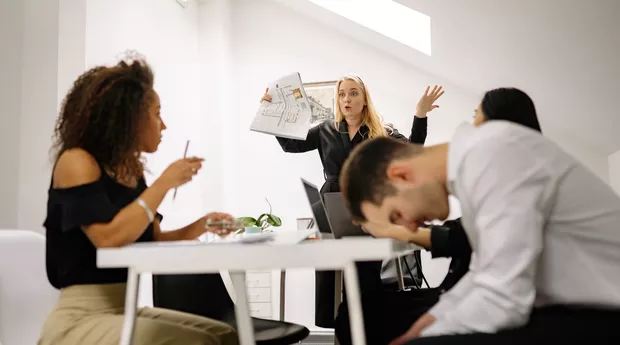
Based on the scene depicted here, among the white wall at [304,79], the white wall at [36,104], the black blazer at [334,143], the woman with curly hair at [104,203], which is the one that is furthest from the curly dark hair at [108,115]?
the white wall at [304,79]

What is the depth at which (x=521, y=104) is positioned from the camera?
59.1 inches

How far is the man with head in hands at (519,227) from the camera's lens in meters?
0.75

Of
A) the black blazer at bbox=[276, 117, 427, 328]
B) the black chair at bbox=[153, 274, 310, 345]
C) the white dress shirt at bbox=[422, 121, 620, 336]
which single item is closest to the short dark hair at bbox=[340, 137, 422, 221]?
the white dress shirt at bbox=[422, 121, 620, 336]

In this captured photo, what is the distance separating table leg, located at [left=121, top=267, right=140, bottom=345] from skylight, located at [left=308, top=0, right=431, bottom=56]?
307 cm

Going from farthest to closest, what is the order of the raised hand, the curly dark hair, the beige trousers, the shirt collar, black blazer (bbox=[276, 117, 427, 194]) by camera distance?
black blazer (bbox=[276, 117, 427, 194]), the raised hand, the curly dark hair, the beige trousers, the shirt collar

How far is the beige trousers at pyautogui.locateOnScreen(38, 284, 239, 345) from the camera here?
3.60 feet

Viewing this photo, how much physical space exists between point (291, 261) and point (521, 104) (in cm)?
92

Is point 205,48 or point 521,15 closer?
point 521,15

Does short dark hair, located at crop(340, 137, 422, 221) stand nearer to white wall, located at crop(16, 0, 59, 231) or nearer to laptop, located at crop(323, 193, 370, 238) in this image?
laptop, located at crop(323, 193, 370, 238)

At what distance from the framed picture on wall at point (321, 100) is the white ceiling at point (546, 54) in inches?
26.5

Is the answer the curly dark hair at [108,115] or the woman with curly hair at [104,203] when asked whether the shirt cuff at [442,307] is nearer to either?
the woman with curly hair at [104,203]

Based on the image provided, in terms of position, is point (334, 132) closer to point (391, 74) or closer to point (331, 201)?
point (331, 201)

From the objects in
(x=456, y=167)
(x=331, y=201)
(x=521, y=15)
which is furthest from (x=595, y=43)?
(x=456, y=167)

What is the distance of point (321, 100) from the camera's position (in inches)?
167
